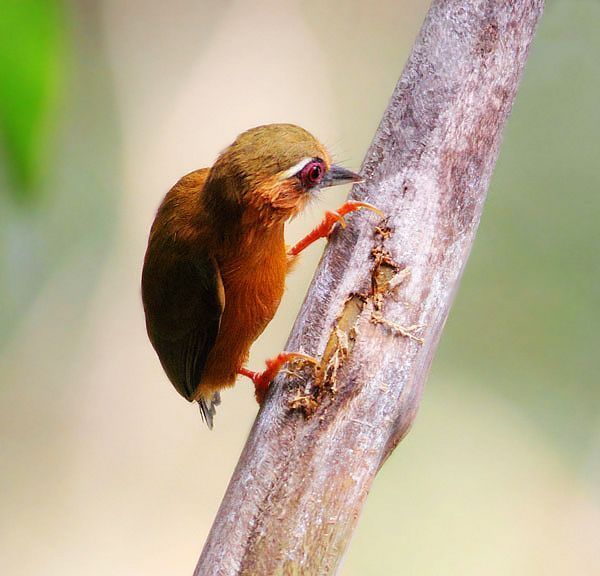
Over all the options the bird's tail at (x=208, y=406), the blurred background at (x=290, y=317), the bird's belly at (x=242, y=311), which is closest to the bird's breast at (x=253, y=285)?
the bird's belly at (x=242, y=311)

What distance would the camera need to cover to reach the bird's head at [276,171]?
2354 mm

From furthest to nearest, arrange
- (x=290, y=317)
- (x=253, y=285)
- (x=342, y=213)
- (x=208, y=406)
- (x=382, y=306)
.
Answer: (x=290, y=317)
(x=208, y=406)
(x=253, y=285)
(x=342, y=213)
(x=382, y=306)

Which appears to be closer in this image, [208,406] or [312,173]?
[312,173]

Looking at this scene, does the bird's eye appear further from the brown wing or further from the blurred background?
the blurred background

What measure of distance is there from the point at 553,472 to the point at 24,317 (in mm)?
4138

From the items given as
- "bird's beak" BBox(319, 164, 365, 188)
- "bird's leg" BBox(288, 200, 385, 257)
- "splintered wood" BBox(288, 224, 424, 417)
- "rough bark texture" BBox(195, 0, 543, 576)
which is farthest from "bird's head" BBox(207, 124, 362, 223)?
"splintered wood" BBox(288, 224, 424, 417)

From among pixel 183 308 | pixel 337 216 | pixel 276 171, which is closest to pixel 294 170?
pixel 276 171

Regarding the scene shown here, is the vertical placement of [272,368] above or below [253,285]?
below

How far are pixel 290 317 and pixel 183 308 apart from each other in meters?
2.69

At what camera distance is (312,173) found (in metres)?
2.39

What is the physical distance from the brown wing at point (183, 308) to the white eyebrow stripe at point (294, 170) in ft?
1.66

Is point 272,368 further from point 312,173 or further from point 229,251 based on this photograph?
point 312,173

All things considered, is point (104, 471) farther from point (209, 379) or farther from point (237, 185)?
point (237, 185)

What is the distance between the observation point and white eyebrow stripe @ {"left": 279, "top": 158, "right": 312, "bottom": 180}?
92.7 inches
